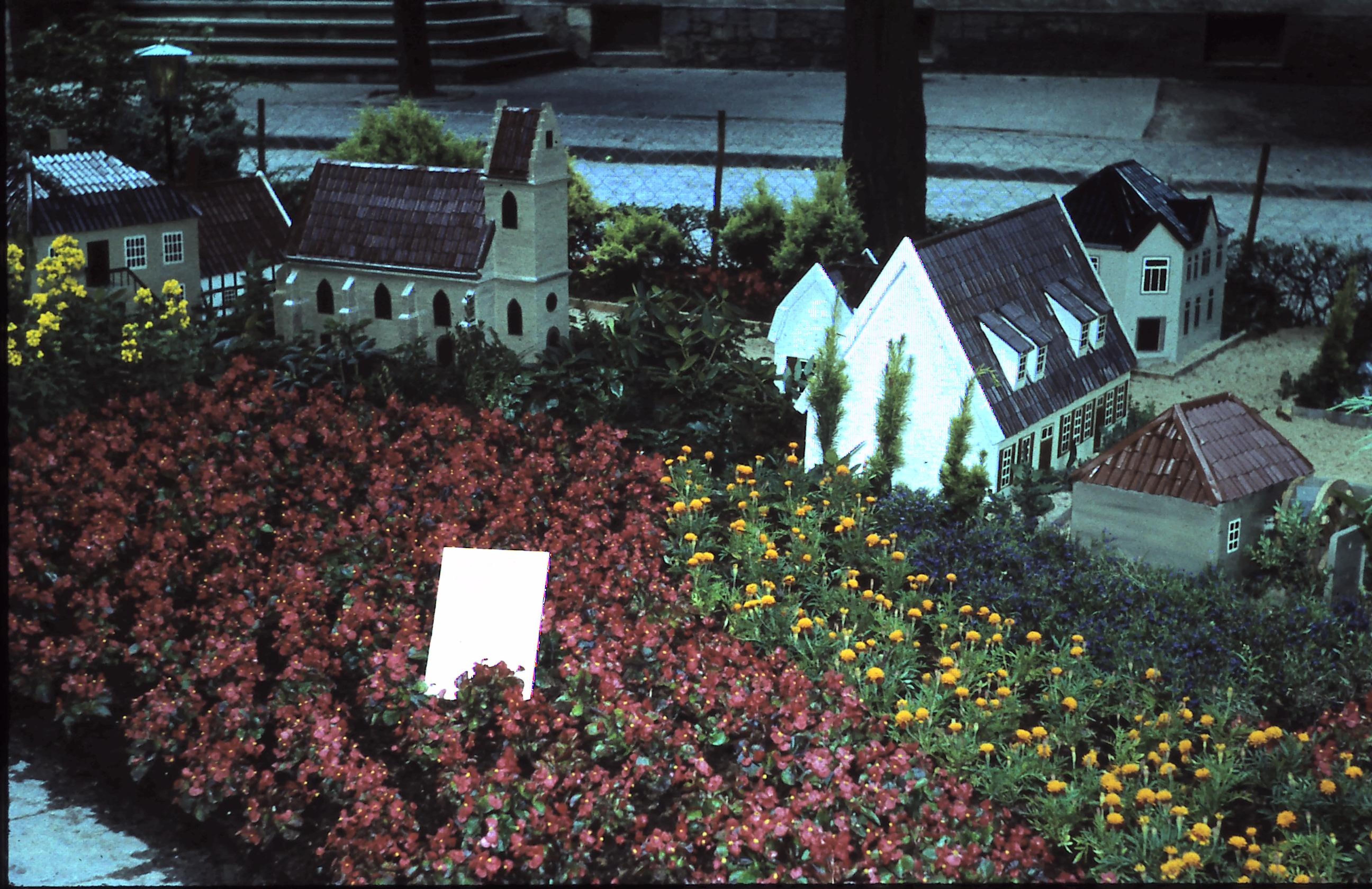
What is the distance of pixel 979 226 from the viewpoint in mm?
11047

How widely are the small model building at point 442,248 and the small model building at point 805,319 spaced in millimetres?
1673

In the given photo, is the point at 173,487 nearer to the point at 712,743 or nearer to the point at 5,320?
the point at 5,320

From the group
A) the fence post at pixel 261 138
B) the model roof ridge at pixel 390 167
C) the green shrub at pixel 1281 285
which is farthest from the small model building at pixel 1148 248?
the fence post at pixel 261 138

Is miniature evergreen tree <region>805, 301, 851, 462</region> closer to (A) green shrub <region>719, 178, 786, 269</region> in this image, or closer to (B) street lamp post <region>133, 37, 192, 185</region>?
(A) green shrub <region>719, 178, 786, 269</region>

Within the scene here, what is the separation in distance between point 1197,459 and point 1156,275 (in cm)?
562

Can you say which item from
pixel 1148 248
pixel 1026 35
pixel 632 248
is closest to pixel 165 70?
pixel 632 248

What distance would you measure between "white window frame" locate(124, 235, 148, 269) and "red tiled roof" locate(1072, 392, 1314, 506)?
767cm

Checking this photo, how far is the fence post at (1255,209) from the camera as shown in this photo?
16.2m

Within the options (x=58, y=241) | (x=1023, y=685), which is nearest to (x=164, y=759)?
(x=1023, y=685)

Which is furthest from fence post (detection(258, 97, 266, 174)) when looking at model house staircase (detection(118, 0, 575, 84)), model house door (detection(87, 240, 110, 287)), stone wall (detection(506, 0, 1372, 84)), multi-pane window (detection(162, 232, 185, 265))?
stone wall (detection(506, 0, 1372, 84))

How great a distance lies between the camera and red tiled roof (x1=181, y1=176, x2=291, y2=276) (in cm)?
1391

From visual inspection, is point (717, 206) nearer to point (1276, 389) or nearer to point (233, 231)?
point (233, 231)

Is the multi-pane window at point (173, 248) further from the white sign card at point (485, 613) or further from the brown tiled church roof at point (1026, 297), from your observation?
the brown tiled church roof at point (1026, 297)

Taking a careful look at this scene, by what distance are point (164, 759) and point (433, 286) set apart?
492 cm
